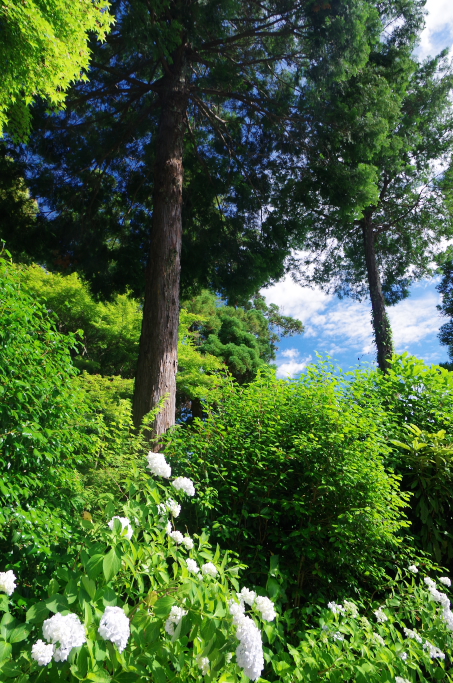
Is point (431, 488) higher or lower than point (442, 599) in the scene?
higher

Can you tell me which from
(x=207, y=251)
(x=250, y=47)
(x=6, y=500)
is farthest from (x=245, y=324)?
(x=6, y=500)

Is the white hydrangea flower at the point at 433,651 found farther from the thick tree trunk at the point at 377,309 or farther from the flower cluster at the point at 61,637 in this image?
the thick tree trunk at the point at 377,309

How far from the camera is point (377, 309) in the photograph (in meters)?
10.5

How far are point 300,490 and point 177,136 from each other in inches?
211

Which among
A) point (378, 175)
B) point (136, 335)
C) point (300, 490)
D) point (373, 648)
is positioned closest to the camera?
point (373, 648)

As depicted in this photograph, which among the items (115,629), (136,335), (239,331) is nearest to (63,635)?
(115,629)

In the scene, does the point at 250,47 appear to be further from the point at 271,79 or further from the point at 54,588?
the point at 54,588

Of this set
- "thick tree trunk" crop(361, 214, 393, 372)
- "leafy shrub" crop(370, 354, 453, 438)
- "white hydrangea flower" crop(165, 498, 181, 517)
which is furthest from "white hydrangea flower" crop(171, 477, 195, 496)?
"thick tree trunk" crop(361, 214, 393, 372)

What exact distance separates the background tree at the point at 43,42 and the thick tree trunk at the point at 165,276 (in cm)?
167

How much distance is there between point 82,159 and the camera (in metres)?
8.01

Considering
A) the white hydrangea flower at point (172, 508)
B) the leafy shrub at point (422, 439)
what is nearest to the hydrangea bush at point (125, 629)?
the white hydrangea flower at point (172, 508)

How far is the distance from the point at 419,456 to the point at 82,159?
7.32 m

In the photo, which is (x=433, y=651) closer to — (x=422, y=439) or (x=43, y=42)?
(x=422, y=439)

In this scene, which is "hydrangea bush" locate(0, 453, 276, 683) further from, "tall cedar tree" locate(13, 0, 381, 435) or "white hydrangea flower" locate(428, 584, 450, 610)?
"tall cedar tree" locate(13, 0, 381, 435)
